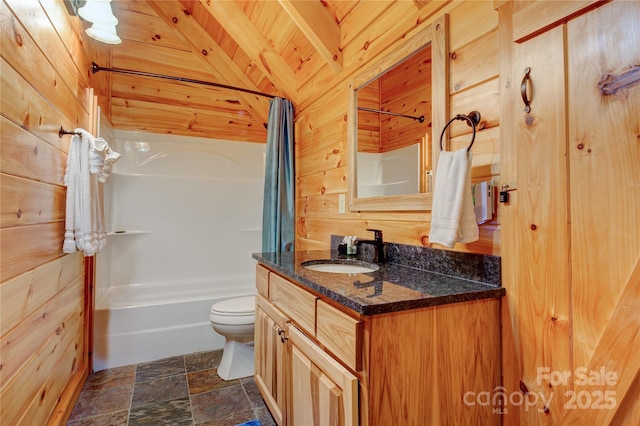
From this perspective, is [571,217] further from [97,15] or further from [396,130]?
[97,15]

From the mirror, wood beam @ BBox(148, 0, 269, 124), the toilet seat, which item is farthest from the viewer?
wood beam @ BBox(148, 0, 269, 124)

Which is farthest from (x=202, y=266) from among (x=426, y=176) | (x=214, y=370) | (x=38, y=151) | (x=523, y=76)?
(x=523, y=76)

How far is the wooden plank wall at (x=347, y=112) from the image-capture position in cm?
111

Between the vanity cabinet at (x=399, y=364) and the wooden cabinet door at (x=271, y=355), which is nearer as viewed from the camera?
the vanity cabinet at (x=399, y=364)

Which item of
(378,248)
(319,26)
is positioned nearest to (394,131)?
(378,248)

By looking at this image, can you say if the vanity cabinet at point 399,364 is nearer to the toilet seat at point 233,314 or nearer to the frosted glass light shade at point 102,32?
the toilet seat at point 233,314

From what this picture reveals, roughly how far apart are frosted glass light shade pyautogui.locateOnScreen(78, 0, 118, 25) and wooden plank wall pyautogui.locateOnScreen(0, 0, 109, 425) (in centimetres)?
9

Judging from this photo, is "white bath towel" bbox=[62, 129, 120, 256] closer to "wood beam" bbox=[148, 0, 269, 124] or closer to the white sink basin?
the white sink basin

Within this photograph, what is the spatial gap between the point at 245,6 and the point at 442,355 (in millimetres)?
2489

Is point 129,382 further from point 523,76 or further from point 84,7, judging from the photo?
point 523,76

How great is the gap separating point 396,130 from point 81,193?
154 centimetres

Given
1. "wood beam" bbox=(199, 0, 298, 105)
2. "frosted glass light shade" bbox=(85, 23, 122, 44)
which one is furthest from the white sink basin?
"frosted glass light shade" bbox=(85, 23, 122, 44)

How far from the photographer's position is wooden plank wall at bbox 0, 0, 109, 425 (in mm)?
984

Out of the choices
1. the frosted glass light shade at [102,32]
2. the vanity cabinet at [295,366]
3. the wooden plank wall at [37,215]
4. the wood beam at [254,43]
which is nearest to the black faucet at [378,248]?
the vanity cabinet at [295,366]
